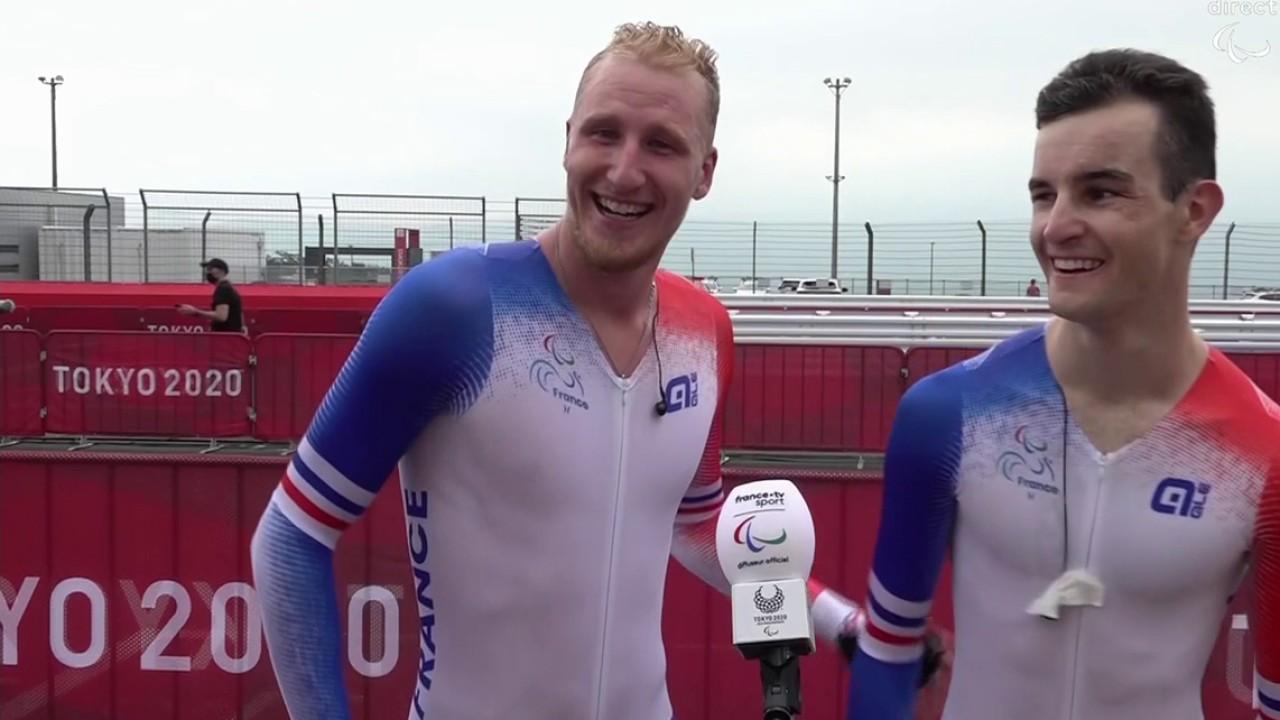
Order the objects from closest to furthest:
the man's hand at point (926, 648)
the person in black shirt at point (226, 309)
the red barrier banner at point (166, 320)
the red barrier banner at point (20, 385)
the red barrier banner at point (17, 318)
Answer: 1. the man's hand at point (926, 648)
2. the red barrier banner at point (20, 385)
3. the person in black shirt at point (226, 309)
4. the red barrier banner at point (17, 318)
5. the red barrier banner at point (166, 320)

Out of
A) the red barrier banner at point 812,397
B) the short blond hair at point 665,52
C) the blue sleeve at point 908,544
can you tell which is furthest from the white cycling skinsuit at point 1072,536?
the red barrier banner at point 812,397

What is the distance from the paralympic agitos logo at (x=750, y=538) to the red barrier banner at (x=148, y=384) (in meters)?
8.90

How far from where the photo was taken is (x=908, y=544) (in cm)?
241

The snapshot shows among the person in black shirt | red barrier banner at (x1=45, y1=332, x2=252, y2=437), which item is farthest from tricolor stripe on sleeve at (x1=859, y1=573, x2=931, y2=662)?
the person in black shirt

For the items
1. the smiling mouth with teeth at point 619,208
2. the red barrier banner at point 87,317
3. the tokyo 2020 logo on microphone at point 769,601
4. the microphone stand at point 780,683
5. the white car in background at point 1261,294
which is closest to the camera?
the microphone stand at point 780,683

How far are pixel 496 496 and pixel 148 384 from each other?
9207 mm

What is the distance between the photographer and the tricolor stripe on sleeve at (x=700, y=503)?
287 centimetres

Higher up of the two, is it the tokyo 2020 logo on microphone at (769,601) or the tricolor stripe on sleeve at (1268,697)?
the tokyo 2020 logo on microphone at (769,601)

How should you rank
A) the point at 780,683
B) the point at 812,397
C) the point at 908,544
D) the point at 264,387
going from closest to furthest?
the point at 780,683, the point at 908,544, the point at 812,397, the point at 264,387

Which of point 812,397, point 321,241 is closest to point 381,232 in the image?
point 321,241

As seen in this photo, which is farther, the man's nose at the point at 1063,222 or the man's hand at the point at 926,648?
the man's hand at the point at 926,648

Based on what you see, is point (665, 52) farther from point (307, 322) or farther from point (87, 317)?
point (87, 317)

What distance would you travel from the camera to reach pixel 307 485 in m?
2.19

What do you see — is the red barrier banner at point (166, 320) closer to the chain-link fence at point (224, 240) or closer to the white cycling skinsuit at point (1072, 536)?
the chain-link fence at point (224, 240)
